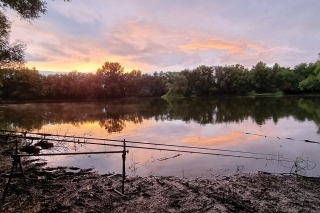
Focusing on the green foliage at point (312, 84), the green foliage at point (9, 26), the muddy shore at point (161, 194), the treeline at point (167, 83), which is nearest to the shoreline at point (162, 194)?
the muddy shore at point (161, 194)

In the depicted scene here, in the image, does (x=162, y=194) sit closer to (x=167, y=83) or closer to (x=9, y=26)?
(x=9, y=26)

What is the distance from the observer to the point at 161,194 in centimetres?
702

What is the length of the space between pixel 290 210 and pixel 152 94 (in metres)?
95.4

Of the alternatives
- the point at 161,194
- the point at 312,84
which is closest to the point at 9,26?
the point at 161,194

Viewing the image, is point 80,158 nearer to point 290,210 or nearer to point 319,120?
point 290,210

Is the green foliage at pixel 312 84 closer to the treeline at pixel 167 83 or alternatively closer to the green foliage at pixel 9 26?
the treeline at pixel 167 83

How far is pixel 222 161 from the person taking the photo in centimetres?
1131

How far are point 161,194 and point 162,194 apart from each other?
31mm

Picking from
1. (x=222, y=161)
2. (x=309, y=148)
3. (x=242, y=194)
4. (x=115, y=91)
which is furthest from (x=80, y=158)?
(x=115, y=91)

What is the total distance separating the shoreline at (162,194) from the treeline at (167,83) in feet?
257

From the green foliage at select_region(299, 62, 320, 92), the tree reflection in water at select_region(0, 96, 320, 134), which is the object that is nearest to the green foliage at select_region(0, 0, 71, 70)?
the tree reflection in water at select_region(0, 96, 320, 134)

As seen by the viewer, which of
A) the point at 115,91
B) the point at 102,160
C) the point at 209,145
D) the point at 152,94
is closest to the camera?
the point at 102,160

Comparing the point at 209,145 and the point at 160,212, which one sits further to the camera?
the point at 209,145

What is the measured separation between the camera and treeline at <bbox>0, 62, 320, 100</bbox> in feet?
261
